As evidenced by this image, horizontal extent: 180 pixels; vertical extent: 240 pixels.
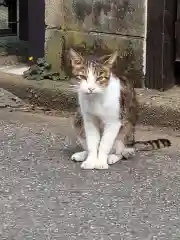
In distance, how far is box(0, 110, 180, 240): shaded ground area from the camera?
3.60m

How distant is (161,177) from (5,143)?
133 centimetres

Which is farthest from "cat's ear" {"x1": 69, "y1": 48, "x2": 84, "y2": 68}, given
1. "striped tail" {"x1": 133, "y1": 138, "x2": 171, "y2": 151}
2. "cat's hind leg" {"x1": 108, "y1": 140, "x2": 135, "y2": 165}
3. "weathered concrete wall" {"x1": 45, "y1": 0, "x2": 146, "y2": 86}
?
"weathered concrete wall" {"x1": 45, "y1": 0, "x2": 146, "y2": 86}

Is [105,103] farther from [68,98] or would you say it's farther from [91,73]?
[68,98]

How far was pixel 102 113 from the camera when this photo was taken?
14.7 ft

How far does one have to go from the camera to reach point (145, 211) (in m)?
3.85

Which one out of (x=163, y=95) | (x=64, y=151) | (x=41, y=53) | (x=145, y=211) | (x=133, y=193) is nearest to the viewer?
(x=145, y=211)

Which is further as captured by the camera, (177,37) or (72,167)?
(177,37)

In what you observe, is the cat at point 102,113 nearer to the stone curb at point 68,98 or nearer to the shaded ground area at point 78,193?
the shaded ground area at point 78,193

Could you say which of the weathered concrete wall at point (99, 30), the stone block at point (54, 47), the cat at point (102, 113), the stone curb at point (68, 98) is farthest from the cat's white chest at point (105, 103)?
the stone block at point (54, 47)

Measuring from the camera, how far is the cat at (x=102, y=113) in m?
4.36

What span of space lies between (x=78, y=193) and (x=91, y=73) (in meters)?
0.75

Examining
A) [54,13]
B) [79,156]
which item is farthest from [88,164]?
[54,13]

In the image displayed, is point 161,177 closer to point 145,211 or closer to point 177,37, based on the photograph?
point 145,211

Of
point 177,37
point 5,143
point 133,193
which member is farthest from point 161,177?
point 177,37
